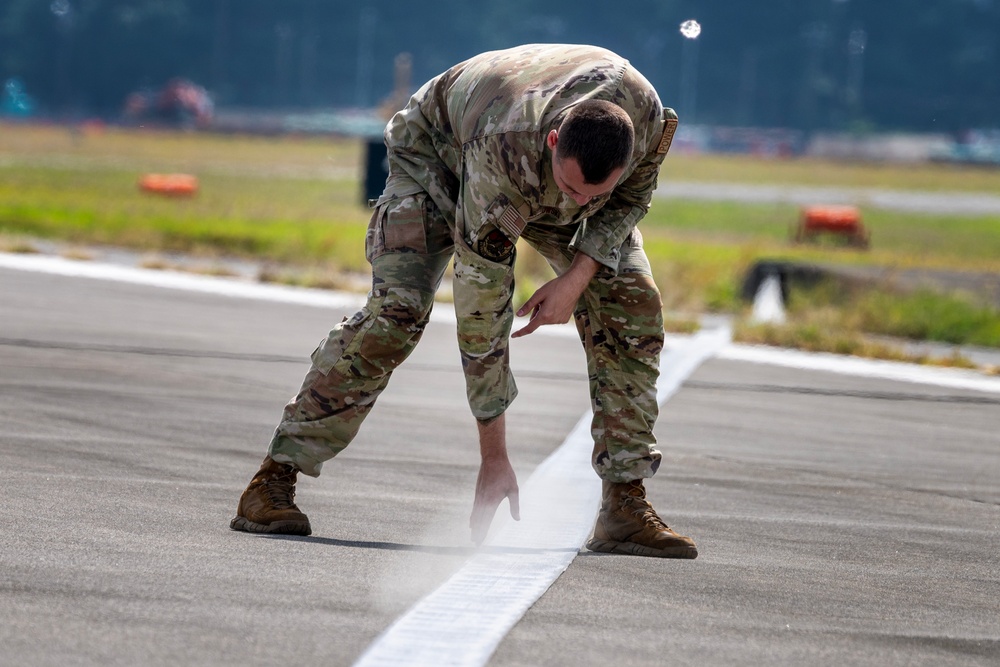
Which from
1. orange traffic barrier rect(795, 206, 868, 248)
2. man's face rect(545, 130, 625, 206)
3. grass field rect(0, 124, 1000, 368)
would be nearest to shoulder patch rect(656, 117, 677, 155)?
man's face rect(545, 130, 625, 206)

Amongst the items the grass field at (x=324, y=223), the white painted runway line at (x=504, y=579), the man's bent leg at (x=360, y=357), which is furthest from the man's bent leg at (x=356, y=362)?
the grass field at (x=324, y=223)

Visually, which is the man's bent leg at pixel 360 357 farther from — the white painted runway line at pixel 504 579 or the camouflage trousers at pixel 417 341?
the white painted runway line at pixel 504 579

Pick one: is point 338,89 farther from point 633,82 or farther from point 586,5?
point 633,82

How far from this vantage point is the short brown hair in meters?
3.89

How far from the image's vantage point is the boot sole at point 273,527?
459 cm

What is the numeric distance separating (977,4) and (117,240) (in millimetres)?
45710

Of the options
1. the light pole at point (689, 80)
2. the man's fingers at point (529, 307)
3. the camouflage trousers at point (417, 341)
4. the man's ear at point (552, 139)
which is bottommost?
the light pole at point (689, 80)

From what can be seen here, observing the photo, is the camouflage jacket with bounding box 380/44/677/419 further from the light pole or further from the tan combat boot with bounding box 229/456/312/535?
the light pole

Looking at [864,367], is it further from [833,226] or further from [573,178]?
[833,226]

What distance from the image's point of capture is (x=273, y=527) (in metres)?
4.59

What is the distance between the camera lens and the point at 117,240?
57.9ft

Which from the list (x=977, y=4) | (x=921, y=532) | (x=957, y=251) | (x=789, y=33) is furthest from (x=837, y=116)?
(x=921, y=532)

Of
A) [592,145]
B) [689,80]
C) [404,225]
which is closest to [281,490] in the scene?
[404,225]

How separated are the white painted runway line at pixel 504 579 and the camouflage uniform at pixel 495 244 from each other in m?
0.33
